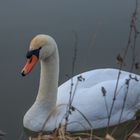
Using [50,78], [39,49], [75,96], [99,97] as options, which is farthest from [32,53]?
[99,97]

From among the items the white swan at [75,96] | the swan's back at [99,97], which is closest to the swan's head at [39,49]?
the white swan at [75,96]

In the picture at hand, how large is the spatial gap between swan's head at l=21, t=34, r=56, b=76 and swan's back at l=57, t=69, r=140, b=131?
39 centimetres

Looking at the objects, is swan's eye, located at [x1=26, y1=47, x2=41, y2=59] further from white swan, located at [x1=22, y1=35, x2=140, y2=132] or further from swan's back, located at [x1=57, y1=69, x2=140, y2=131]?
swan's back, located at [x1=57, y1=69, x2=140, y2=131]

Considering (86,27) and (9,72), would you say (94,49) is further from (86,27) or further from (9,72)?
(9,72)

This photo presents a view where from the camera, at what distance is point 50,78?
247 inches

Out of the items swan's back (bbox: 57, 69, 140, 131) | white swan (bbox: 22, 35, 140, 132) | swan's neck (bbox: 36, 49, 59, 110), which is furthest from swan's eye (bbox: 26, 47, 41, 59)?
swan's back (bbox: 57, 69, 140, 131)

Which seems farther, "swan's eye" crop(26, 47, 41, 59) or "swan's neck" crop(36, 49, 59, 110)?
"swan's neck" crop(36, 49, 59, 110)

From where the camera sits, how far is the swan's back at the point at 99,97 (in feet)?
19.9

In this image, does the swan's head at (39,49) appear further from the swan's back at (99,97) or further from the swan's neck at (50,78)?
the swan's back at (99,97)

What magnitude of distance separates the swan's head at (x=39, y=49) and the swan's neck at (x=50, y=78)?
94mm

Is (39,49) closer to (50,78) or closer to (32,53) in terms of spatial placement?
(32,53)

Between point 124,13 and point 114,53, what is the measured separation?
3.15ft

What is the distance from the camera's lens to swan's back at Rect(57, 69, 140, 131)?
6070 mm

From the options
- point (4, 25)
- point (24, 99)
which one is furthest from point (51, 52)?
point (4, 25)
